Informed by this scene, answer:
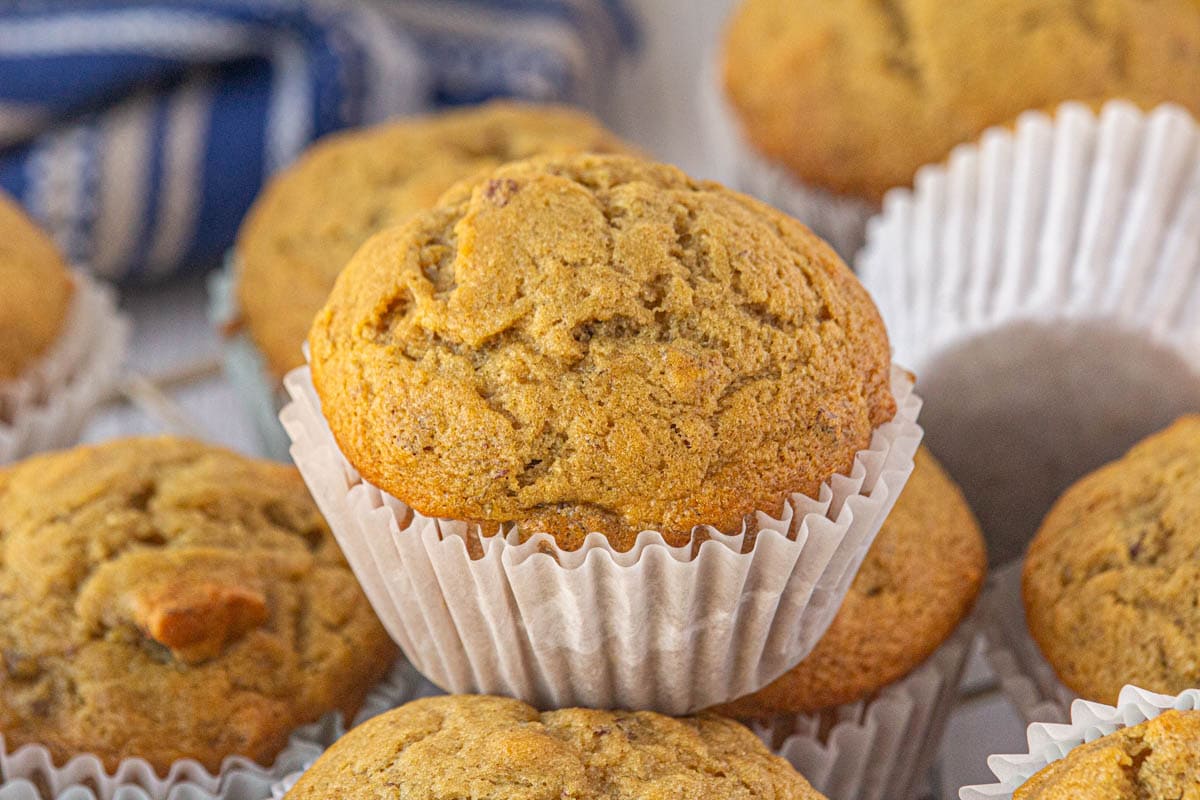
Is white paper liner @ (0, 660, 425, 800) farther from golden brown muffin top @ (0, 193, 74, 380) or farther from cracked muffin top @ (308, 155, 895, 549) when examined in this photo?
golden brown muffin top @ (0, 193, 74, 380)

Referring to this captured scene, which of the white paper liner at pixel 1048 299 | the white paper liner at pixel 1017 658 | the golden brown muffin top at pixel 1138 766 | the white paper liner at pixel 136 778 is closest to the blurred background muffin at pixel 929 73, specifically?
the white paper liner at pixel 1048 299

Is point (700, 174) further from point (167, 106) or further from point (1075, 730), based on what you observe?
point (1075, 730)

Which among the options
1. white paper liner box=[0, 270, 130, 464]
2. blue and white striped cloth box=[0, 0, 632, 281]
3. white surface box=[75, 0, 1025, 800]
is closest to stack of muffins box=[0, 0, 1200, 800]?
white surface box=[75, 0, 1025, 800]

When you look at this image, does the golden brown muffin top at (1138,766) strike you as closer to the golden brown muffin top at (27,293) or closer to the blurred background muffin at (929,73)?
the blurred background muffin at (929,73)

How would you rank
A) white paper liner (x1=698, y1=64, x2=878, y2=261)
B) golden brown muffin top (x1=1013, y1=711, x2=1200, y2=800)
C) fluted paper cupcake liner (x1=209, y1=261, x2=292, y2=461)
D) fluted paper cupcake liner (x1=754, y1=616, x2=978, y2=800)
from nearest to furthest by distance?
golden brown muffin top (x1=1013, y1=711, x2=1200, y2=800), fluted paper cupcake liner (x1=754, y1=616, x2=978, y2=800), fluted paper cupcake liner (x1=209, y1=261, x2=292, y2=461), white paper liner (x1=698, y1=64, x2=878, y2=261)

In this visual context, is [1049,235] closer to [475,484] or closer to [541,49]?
[475,484]

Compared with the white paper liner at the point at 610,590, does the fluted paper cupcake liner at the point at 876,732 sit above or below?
below

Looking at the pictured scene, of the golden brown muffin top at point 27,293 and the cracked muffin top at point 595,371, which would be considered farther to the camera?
the golden brown muffin top at point 27,293
